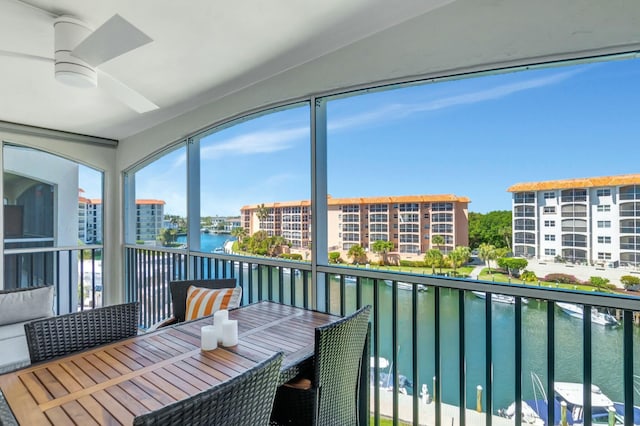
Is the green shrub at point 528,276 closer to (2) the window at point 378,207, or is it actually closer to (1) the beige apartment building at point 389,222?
(1) the beige apartment building at point 389,222

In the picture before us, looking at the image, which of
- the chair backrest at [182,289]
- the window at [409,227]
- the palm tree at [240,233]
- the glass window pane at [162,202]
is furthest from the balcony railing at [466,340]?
the glass window pane at [162,202]

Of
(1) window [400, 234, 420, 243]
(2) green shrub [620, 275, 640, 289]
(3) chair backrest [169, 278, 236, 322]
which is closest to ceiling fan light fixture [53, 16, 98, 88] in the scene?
(3) chair backrest [169, 278, 236, 322]

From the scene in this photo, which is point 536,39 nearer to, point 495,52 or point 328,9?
point 495,52

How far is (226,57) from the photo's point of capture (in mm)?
2537

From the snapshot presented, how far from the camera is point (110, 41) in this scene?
1720 millimetres

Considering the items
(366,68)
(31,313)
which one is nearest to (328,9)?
(366,68)

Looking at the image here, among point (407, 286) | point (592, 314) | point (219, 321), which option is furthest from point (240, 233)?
point (592, 314)

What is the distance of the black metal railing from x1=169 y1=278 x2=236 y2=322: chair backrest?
2.94 meters

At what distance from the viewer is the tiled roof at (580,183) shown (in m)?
1.59

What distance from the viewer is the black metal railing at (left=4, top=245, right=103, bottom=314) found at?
415 centimetres

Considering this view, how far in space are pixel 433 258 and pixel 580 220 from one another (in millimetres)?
816

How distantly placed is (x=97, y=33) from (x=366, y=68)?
167 centimetres

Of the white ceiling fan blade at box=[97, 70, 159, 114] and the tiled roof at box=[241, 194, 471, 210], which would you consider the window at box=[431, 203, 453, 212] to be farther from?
the white ceiling fan blade at box=[97, 70, 159, 114]

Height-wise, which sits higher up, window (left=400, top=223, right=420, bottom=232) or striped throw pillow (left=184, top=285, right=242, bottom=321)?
window (left=400, top=223, right=420, bottom=232)
